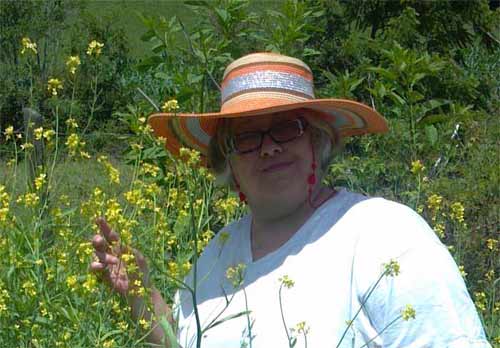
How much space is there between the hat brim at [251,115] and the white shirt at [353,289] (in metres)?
0.21

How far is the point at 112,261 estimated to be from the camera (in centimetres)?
218

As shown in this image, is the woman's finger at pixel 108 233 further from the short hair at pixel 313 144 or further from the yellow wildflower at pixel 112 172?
the short hair at pixel 313 144

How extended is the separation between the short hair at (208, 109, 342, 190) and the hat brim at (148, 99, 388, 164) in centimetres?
2

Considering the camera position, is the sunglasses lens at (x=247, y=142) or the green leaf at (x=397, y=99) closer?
the sunglasses lens at (x=247, y=142)

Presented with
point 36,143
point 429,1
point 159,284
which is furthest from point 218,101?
point 429,1

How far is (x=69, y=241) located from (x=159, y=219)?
10.2 inches

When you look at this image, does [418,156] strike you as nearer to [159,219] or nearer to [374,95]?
[374,95]

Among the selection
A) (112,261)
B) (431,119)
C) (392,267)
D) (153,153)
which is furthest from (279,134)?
(431,119)

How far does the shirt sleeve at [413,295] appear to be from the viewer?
200 centimetres

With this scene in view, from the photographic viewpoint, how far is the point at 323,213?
2293mm

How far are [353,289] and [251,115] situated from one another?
0.48 metres

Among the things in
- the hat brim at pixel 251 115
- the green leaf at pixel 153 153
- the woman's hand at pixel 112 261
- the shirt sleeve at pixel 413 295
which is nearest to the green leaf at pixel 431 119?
the green leaf at pixel 153 153

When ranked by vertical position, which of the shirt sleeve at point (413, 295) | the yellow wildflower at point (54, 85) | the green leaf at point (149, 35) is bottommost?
the shirt sleeve at point (413, 295)

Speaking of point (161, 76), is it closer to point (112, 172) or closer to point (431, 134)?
point (431, 134)
